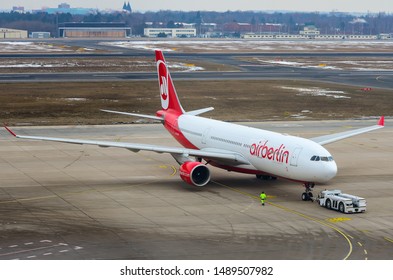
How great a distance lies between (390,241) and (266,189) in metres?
15.9

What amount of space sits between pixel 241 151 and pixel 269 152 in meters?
3.42

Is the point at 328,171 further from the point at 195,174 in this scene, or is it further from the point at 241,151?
the point at 195,174

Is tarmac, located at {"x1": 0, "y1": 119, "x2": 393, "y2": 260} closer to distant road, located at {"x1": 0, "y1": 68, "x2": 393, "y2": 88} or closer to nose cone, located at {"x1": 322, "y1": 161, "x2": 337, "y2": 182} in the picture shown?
nose cone, located at {"x1": 322, "y1": 161, "x2": 337, "y2": 182}

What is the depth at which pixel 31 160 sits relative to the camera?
70.4 meters

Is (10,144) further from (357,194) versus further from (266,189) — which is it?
(357,194)

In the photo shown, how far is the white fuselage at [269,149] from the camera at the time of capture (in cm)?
5372

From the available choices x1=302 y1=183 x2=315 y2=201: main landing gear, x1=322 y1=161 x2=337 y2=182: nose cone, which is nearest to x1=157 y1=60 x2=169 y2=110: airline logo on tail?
x1=302 y1=183 x2=315 y2=201: main landing gear

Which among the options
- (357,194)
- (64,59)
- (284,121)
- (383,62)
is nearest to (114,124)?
(284,121)

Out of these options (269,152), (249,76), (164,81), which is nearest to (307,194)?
(269,152)

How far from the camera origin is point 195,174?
5856 cm

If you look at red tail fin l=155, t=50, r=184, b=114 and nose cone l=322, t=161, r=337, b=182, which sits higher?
red tail fin l=155, t=50, r=184, b=114

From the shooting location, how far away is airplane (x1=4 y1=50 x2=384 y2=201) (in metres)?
54.0

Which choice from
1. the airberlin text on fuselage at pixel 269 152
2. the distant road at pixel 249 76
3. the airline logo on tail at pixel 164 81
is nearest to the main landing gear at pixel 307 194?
the airberlin text on fuselage at pixel 269 152

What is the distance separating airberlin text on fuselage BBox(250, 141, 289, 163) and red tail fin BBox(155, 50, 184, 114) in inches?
543
